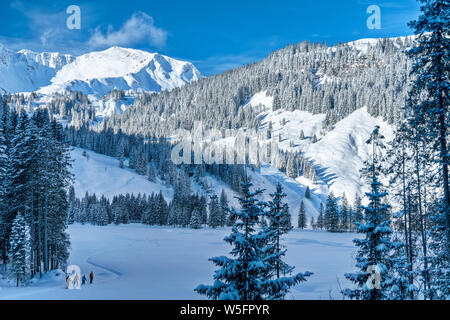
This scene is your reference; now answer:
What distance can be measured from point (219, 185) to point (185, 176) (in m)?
19.3

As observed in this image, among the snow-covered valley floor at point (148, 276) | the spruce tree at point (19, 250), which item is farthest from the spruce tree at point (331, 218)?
the spruce tree at point (19, 250)

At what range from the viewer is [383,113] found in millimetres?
171625

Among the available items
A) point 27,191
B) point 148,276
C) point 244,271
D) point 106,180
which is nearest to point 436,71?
point 244,271

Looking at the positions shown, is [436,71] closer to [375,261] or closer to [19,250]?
[375,261]

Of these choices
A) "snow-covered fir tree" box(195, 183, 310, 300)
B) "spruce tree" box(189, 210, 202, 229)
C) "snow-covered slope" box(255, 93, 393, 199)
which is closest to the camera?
"snow-covered fir tree" box(195, 183, 310, 300)

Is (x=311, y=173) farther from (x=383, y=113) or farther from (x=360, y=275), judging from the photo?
(x=360, y=275)

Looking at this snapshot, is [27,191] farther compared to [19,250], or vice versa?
[27,191]

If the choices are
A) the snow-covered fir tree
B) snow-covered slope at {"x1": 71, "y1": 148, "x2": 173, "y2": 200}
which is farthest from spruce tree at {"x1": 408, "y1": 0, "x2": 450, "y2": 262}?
snow-covered slope at {"x1": 71, "y1": 148, "x2": 173, "y2": 200}

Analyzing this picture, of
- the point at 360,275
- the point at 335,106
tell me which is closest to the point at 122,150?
the point at 335,106

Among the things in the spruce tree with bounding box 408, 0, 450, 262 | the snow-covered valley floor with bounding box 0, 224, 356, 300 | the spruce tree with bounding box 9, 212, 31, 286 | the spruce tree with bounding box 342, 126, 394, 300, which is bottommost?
the snow-covered valley floor with bounding box 0, 224, 356, 300

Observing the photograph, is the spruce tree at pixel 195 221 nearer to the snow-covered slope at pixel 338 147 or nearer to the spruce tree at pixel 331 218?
the spruce tree at pixel 331 218

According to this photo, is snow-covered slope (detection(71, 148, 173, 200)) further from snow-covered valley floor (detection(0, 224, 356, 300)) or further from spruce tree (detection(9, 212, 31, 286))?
spruce tree (detection(9, 212, 31, 286))

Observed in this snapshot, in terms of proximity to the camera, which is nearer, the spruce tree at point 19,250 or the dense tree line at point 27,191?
the spruce tree at point 19,250

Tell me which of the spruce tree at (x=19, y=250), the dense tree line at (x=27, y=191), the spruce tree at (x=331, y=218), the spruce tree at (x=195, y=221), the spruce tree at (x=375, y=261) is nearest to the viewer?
the spruce tree at (x=375, y=261)
